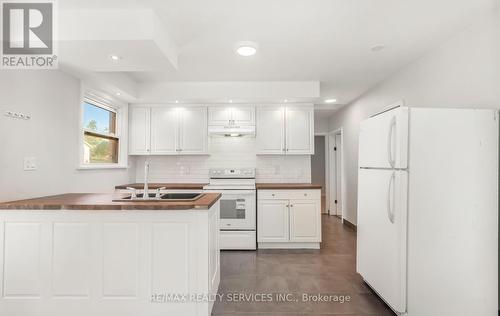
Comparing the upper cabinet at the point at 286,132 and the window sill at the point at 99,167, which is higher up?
the upper cabinet at the point at 286,132

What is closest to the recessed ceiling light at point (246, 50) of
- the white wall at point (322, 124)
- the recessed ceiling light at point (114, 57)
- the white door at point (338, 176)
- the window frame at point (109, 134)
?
the recessed ceiling light at point (114, 57)

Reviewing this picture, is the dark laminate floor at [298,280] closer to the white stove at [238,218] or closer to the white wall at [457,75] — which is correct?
the white stove at [238,218]

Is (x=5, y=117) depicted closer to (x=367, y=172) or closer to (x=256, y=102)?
(x=256, y=102)

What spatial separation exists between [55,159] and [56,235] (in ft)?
3.57

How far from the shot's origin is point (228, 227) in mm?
3785

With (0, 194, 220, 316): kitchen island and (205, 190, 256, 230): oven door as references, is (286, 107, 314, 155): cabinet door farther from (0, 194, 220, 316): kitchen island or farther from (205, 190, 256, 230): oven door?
(0, 194, 220, 316): kitchen island

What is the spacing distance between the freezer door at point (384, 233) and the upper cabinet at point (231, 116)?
2.08 meters

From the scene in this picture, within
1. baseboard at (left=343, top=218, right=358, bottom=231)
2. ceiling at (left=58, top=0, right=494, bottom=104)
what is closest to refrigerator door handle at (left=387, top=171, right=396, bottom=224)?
ceiling at (left=58, top=0, right=494, bottom=104)

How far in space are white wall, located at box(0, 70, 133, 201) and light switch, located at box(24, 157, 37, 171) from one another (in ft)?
0.12

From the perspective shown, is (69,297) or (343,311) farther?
(343,311)

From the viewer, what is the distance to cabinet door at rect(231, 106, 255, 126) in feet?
13.7

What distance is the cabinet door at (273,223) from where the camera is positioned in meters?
3.79

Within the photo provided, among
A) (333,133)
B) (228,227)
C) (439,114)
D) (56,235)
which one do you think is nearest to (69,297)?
(56,235)

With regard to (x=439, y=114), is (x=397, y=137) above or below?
below
